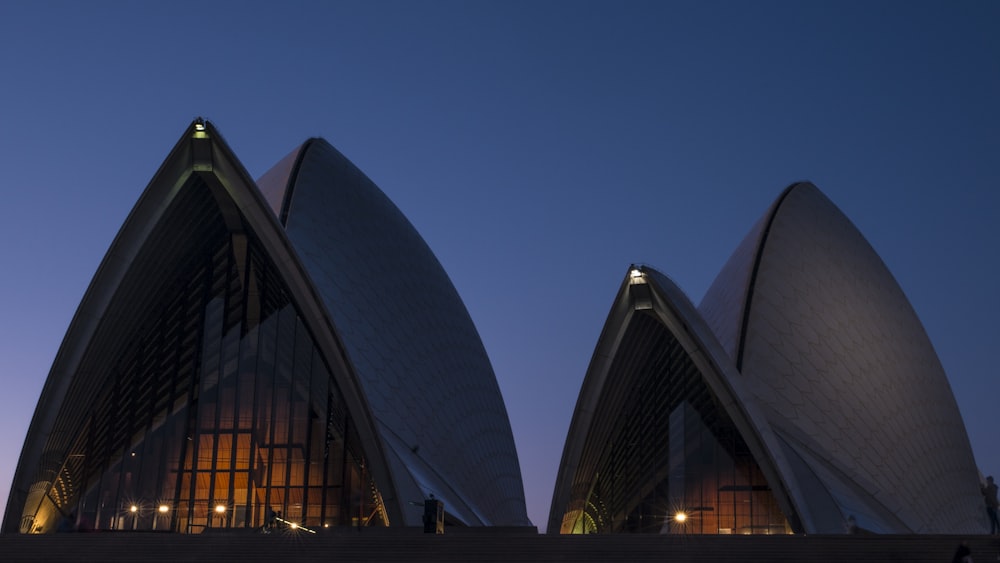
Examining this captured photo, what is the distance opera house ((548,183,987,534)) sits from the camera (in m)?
27.1

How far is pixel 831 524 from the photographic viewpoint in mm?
26203

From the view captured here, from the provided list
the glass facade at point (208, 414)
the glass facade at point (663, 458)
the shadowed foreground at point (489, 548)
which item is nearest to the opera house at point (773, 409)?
the glass facade at point (663, 458)

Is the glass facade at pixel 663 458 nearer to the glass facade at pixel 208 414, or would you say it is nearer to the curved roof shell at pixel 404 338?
the curved roof shell at pixel 404 338

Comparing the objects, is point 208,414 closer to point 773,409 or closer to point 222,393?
point 222,393

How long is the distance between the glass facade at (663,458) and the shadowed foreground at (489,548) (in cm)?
1102

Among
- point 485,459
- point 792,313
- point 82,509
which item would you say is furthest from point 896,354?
point 82,509

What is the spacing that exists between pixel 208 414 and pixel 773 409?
12940mm

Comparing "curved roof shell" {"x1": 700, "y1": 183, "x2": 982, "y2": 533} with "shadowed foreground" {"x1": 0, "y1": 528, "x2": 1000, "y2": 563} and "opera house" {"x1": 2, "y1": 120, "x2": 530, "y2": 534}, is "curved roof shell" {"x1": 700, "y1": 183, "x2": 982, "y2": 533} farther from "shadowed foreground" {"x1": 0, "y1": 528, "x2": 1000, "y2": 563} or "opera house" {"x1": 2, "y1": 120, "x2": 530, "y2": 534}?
Result: "shadowed foreground" {"x1": 0, "y1": 528, "x2": 1000, "y2": 563}

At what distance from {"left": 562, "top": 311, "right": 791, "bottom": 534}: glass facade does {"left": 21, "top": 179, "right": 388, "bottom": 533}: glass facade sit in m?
6.76

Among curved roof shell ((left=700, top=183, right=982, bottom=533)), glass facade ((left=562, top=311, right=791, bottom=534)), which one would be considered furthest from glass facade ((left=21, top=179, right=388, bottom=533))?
curved roof shell ((left=700, top=183, right=982, bottom=533))

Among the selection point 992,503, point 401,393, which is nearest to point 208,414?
point 401,393

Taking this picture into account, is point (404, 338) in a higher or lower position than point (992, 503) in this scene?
higher

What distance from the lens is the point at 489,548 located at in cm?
1703

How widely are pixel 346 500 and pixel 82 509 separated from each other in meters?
5.58
